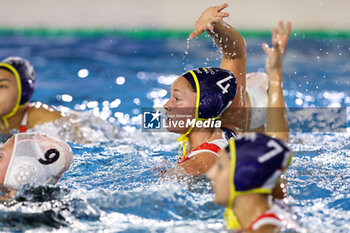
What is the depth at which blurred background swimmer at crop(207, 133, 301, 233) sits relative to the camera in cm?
248

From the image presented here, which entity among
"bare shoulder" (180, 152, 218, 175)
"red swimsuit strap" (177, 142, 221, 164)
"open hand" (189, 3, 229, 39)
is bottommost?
"bare shoulder" (180, 152, 218, 175)

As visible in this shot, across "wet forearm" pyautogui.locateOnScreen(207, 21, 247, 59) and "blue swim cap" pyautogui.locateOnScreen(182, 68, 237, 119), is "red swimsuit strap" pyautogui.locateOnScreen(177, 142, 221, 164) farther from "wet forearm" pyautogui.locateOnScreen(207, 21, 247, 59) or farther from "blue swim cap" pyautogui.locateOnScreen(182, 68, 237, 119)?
"wet forearm" pyautogui.locateOnScreen(207, 21, 247, 59)

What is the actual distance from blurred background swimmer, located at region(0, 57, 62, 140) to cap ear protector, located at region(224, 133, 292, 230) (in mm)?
3249

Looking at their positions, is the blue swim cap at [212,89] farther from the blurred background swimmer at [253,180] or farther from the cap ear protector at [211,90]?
the blurred background swimmer at [253,180]

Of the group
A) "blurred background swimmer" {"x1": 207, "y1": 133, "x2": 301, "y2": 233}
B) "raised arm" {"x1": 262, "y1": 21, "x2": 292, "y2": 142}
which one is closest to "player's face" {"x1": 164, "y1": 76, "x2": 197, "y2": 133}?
"raised arm" {"x1": 262, "y1": 21, "x2": 292, "y2": 142}

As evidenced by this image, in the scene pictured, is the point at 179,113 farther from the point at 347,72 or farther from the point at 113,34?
the point at 113,34

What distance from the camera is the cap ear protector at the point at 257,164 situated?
8.13 ft

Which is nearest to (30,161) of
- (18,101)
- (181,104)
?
(181,104)

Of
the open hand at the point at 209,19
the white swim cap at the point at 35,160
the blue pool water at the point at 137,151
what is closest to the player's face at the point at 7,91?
the blue pool water at the point at 137,151

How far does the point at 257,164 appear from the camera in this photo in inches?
97.3

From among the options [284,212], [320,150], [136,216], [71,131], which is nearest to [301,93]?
[320,150]

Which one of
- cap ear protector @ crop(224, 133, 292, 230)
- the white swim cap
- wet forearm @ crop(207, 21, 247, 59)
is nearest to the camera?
cap ear protector @ crop(224, 133, 292, 230)

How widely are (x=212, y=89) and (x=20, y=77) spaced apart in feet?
7.45

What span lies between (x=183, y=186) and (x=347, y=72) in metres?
7.64
